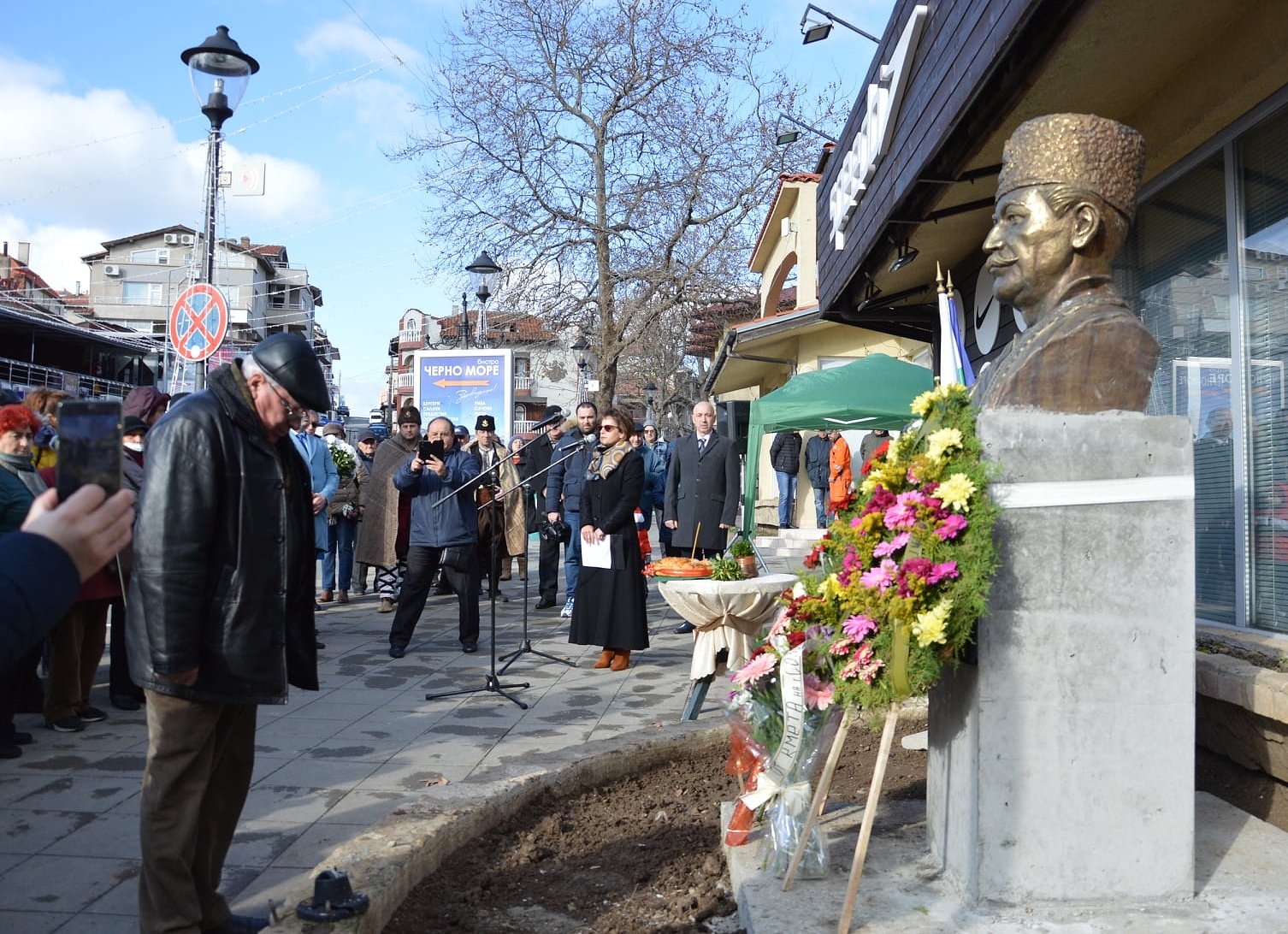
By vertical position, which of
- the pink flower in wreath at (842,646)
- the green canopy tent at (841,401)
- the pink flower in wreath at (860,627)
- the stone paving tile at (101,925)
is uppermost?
the green canopy tent at (841,401)

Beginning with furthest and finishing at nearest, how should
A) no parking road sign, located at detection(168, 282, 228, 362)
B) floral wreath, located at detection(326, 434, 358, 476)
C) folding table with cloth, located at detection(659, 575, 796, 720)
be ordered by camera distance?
floral wreath, located at detection(326, 434, 358, 476), no parking road sign, located at detection(168, 282, 228, 362), folding table with cloth, located at detection(659, 575, 796, 720)

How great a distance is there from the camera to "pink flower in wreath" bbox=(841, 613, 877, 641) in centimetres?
326

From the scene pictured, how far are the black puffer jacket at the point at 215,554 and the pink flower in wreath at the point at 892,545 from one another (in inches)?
75.5

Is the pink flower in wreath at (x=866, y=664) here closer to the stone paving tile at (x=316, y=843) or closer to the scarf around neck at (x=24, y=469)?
the stone paving tile at (x=316, y=843)

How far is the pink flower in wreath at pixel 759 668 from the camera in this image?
3795 millimetres

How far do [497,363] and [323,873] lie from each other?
1356 cm

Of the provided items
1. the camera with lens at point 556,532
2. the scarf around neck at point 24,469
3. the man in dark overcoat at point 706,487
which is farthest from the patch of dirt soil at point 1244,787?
the camera with lens at point 556,532

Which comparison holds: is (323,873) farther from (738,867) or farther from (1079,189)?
(1079,189)

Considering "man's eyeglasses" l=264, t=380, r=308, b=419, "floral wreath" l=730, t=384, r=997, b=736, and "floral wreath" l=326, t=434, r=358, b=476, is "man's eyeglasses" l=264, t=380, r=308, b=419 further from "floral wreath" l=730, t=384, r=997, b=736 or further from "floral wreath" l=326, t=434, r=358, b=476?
"floral wreath" l=326, t=434, r=358, b=476

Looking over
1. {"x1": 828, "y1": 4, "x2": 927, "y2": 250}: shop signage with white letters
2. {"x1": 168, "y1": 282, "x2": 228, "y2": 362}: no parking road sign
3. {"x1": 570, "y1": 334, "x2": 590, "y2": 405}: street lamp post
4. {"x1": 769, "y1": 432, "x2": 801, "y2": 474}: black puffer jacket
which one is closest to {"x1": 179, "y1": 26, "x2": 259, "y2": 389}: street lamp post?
{"x1": 168, "y1": 282, "x2": 228, "y2": 362}: no parking road sign

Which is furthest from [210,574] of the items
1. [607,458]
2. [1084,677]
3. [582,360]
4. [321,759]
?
[582,360]

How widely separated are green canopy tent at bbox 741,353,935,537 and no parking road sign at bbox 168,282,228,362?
5.41 metres

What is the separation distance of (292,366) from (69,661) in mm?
3702

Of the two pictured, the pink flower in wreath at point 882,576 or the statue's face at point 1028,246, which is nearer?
the pink flower in wreath at point 882,576
